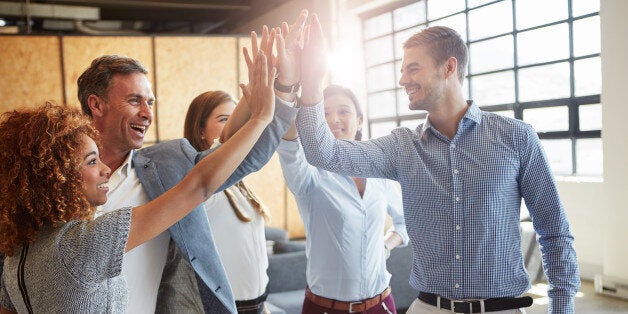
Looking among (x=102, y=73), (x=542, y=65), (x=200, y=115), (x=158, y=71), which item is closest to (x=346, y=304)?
(x=200, y=115)

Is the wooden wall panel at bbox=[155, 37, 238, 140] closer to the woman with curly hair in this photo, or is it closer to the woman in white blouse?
the woman in white blouse

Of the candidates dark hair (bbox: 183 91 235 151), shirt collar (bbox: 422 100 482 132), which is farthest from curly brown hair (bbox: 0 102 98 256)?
dark hair (bbox: 183 91 235 151)

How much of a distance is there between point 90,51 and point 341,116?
18.0ft

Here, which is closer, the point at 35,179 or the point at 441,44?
the point at 35,179

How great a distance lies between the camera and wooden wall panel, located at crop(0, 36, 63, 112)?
687 centimetres

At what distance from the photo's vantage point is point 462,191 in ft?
6.32

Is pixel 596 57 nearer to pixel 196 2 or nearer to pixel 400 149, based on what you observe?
pixel 400 149

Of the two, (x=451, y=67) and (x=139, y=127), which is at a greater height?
(x=451, y=67)

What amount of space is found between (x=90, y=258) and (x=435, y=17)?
6583mm

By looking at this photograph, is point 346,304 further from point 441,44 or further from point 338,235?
point 441,44

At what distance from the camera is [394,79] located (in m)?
8.20

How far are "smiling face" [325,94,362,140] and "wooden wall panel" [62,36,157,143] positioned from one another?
516 cm

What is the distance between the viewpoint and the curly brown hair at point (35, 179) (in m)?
1.29

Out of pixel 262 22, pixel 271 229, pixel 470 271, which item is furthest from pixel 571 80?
pixel 262 22
